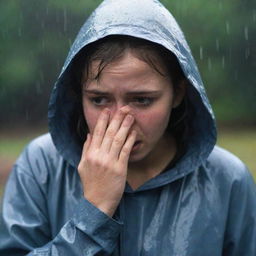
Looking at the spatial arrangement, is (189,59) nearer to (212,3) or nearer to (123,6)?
(123,6)

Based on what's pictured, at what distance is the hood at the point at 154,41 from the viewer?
10.3 feet

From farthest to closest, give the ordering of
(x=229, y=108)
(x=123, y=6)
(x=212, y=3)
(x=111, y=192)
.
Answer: (x=229, y=108) < (x=212, y=3) < (x=123, y=6) < (x=111, y=192)

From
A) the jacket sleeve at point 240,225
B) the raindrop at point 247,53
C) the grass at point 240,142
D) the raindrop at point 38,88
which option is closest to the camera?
the jacket sleeve at point 240,225

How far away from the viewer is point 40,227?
315 centimetres

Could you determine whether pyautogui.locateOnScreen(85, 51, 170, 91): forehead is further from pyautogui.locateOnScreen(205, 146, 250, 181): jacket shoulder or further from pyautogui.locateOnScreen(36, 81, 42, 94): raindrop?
pyautogui.locateOnScreen(36, 81, 42, 94): raindrop

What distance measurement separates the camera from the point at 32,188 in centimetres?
318

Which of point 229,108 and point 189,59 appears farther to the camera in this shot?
point 229,108

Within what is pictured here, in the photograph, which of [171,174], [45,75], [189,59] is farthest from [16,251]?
[45,75]

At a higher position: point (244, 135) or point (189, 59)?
point (189, 59)

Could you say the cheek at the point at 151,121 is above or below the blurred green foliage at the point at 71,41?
above

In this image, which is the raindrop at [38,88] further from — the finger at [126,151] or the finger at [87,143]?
the finger at [126,151]

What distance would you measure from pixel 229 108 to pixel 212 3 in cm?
218

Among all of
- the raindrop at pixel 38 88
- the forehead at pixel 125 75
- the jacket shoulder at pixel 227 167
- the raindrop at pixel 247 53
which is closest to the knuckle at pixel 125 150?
the forehead at pixel 125 75

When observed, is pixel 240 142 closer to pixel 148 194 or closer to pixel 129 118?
pixel 148 194
